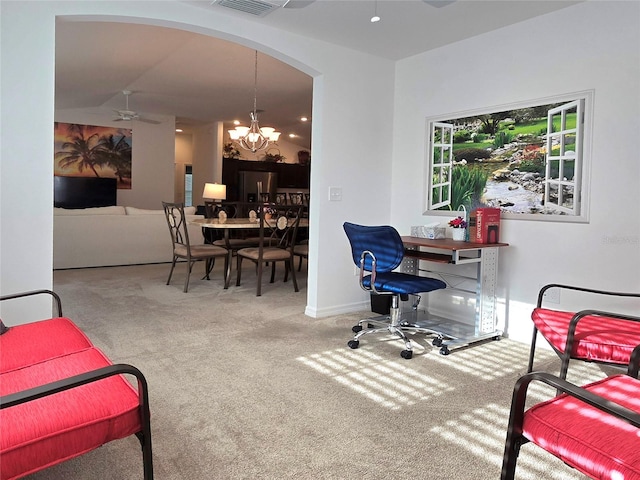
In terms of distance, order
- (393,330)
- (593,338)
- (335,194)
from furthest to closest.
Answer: (335,194) < (393,330) < (593,338)

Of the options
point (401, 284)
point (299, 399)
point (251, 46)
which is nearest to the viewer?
point (299, 399)

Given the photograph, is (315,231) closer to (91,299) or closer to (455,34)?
(455,34)

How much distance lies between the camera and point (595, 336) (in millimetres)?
2209

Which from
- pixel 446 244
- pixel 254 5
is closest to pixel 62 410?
pixel 446 244

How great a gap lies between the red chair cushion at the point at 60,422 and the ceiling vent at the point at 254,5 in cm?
264

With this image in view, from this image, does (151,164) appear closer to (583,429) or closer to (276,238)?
(276,238)

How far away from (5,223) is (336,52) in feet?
9.41

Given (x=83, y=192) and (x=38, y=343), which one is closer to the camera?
(x=38, y=343)

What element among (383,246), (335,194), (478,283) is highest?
(335,194)

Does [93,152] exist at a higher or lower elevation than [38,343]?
higher

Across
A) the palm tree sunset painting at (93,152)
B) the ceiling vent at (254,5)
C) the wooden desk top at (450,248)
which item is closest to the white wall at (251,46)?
the ceiling vent at (254,5)

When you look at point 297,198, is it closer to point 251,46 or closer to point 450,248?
point 251,46

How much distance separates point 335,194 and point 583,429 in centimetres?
305

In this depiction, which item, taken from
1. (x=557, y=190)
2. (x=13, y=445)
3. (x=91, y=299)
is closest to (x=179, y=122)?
(x=91, y=299)
